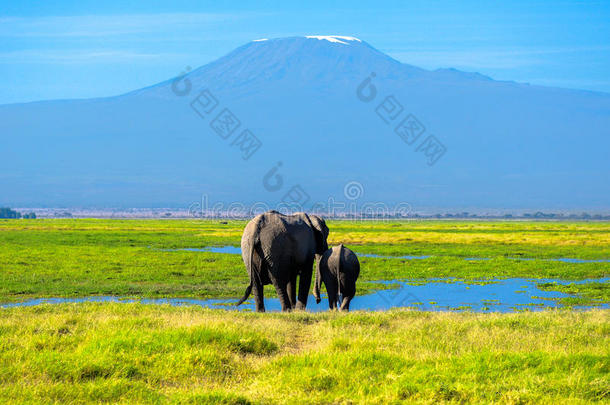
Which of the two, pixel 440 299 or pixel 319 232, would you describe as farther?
pixel 440 299

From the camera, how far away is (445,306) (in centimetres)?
2131

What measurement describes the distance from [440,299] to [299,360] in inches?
573

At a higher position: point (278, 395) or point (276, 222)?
point (276, 222)

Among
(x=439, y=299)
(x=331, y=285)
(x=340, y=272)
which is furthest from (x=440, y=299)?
(x=340, y=272)

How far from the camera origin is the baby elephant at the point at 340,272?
17906 millimetres

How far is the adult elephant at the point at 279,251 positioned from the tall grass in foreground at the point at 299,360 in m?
3.43

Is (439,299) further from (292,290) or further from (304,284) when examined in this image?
(304,284)

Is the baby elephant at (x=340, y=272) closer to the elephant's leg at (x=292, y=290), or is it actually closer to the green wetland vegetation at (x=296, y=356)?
the elephant's leg at (x=292, y=290)

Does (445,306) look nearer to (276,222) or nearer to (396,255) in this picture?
(276,222)

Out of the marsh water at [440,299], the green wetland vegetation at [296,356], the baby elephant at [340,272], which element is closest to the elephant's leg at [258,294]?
the baby elephant at [340,272]

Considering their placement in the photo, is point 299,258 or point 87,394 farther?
point 299,258

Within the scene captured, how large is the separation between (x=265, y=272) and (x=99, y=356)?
24.9ft

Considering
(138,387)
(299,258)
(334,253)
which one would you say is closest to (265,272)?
(299,258)

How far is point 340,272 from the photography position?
17.9 m
